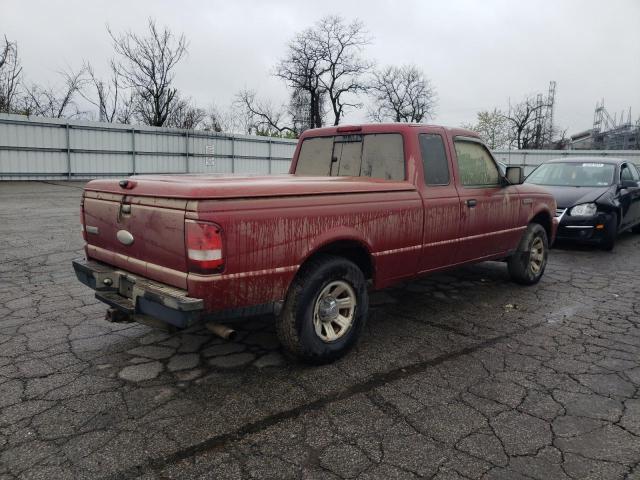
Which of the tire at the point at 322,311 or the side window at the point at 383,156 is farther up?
the side window at the point at 383,156

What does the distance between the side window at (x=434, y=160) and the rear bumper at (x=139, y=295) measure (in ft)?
8.04

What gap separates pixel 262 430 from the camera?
2.71 meters

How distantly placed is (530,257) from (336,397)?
386 centimetres

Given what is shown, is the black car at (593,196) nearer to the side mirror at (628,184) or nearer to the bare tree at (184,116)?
the side mirror at (628,184)

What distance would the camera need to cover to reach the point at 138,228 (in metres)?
3.19

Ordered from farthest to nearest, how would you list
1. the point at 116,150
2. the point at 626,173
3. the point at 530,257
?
the point at 116,150 → the point at 626,173 → the point at 530,257

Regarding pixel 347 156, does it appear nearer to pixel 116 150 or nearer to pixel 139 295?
pixel 139 295

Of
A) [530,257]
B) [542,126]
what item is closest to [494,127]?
[542,126]

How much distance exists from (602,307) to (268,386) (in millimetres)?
3996

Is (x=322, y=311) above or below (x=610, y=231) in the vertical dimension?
below

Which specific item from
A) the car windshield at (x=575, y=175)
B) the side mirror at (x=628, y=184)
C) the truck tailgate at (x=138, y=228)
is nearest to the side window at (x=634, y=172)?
the side mirror at (x=628, y=184)

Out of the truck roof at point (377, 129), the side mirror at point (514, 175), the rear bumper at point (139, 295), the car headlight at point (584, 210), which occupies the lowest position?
the rear bumper at point (139, 295)

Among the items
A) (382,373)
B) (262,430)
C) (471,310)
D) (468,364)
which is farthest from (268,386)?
(471,310)

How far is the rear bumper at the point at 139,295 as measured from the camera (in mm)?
2844
